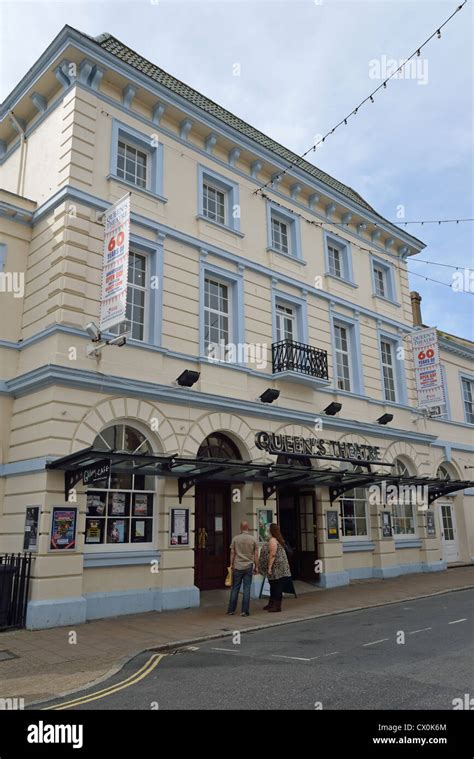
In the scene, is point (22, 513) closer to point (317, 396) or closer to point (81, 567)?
point (81, 567)

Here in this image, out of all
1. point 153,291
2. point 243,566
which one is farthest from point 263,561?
point 153,291

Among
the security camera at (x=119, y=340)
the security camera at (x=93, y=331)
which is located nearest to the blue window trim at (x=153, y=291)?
the security camera at (x=93, y=331)

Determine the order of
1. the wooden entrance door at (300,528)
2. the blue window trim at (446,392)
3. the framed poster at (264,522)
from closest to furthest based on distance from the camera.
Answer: the framed poster at (264,522) → the wooden entrance door at (300,528) → the blue window trim at (446,392)

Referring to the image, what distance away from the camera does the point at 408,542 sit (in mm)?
18953

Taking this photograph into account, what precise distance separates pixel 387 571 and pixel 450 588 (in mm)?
2833

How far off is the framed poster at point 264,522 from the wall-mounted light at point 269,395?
2783 mm

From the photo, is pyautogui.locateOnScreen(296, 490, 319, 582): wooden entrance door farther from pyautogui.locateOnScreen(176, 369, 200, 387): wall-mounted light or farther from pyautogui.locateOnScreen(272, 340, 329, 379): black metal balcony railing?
pyautogui.locateOnScreen(176, 369, 200, 387): wall-mounted light

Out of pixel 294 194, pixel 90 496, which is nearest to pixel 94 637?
pixel 90 496

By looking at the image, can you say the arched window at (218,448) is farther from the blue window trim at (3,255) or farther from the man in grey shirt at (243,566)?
the blue window trim at (3,255)

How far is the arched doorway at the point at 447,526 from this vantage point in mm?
21656

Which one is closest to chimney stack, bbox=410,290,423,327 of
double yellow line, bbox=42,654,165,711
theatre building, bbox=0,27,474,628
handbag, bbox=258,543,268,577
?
theatre building, bbox=0,27,474,628

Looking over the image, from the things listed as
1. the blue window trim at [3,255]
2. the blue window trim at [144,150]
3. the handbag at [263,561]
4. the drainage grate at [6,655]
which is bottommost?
the drainage grate at [6,655]
